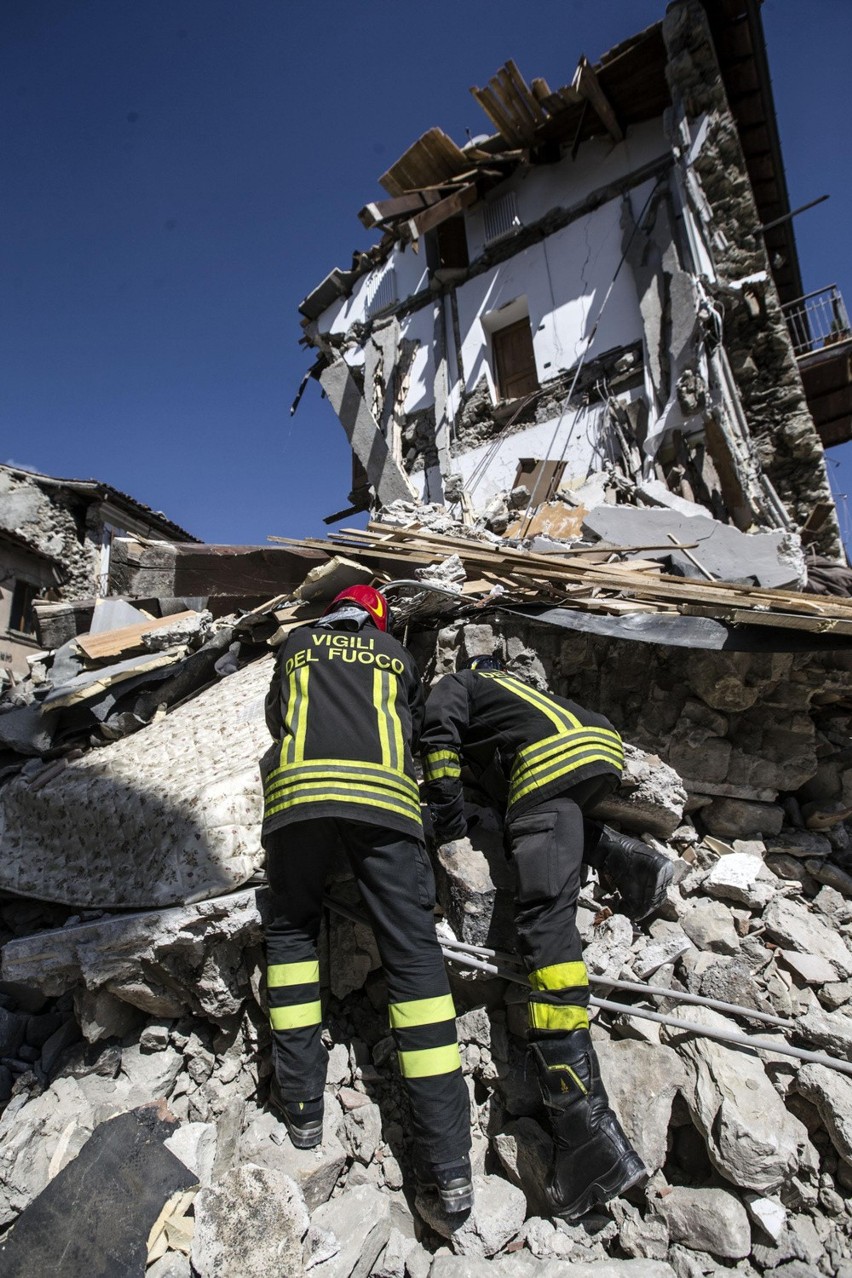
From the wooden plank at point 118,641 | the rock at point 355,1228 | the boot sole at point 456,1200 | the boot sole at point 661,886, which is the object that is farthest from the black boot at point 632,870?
the wooden plank at point 118,641

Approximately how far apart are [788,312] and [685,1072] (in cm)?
1379

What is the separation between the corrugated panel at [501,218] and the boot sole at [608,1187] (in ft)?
37.2

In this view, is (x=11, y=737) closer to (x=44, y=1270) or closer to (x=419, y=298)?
(x=44, y=1270)

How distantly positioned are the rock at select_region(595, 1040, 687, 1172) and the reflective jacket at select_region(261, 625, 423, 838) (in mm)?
1158

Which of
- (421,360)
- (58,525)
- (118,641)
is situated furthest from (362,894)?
(58,525)

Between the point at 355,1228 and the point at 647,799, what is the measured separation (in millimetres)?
1973

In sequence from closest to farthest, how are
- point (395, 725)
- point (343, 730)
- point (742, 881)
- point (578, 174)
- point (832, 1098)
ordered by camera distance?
point (832, 1098) < point (343, 730) < point (395, 725) < point (742, 881) < point (578, 174)

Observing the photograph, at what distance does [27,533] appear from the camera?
13547 millimetres

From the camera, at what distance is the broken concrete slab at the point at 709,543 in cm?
434

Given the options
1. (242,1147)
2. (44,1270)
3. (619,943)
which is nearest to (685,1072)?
(619,943)

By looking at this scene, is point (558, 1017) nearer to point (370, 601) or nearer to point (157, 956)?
point (157, 956)

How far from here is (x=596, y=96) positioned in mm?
8258

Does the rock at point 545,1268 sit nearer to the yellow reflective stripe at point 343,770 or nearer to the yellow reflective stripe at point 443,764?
the yellow reflective stripe at point 343,770

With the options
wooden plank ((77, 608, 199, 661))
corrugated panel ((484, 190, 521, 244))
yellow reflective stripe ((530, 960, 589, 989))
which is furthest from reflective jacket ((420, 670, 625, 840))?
corrugated panel ((484, 190, 521, 244))
